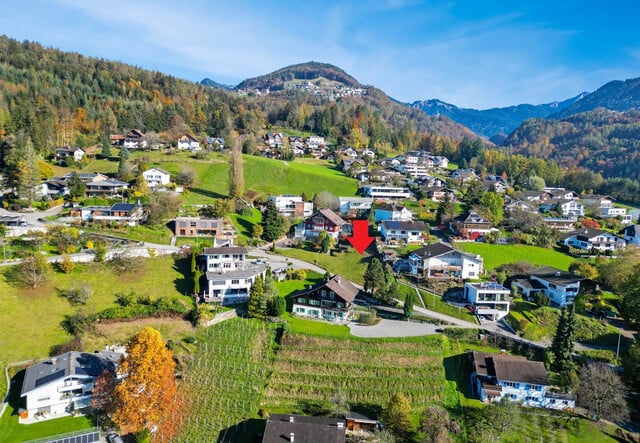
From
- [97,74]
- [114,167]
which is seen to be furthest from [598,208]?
[97,74]

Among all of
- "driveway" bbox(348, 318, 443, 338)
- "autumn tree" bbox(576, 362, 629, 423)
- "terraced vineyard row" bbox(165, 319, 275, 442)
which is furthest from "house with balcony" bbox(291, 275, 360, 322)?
"autumn tree" bbox(576, 362, 629, 423)

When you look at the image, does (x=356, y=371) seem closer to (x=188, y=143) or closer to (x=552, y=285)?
(x=552, y=285)

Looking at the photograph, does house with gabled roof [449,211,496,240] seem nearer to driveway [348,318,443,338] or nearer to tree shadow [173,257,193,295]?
driveway [348,318,443,338]

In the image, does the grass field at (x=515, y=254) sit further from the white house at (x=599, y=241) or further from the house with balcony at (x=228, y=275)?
the house with balcony at (x=228, y=275)

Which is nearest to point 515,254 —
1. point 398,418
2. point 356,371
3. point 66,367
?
point 356,371

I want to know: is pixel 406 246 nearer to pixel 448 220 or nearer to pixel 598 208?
pixel 448 220

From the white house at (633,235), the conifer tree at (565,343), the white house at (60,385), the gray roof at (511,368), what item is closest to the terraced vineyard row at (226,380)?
the white house at (60,385)
